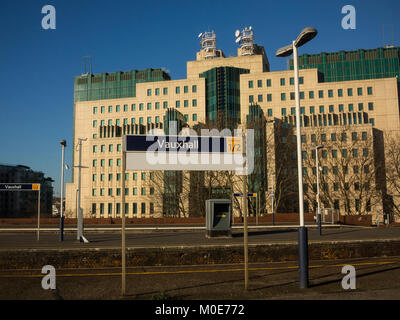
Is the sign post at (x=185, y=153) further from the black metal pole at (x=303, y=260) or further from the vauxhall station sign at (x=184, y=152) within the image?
the black metal pole at (x=303, y=260)

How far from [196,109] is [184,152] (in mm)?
72560

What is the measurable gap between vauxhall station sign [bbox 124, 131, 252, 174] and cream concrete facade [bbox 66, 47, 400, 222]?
60362 millimetres

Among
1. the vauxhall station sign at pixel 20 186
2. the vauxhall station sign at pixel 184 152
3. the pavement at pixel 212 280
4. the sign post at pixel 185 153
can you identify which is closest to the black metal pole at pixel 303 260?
the pavement at pixel 212 280

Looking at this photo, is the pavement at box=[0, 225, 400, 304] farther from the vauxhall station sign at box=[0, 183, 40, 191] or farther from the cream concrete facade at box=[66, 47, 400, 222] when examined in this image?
the cream concrete facade at box=[66, 47, 400, 222]

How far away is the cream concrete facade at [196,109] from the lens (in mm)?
74062

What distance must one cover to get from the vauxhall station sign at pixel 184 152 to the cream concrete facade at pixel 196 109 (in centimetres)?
6036

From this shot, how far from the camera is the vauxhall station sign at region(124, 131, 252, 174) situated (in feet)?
28.2

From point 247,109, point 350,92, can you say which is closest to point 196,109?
point 247,109

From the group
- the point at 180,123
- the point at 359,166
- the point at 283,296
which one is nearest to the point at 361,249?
the point at 283,296

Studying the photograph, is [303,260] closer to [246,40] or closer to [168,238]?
[168,238]

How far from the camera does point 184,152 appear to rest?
880cm

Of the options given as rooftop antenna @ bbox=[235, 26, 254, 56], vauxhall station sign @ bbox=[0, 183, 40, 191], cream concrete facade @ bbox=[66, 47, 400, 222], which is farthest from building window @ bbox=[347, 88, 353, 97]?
vauxhall station sign @ bbox=[0, 183, 40, 191]
